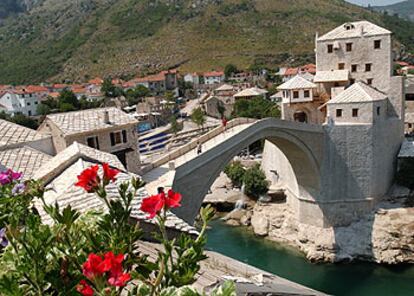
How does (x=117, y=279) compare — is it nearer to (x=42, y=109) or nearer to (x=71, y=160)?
(x=71, y=160)

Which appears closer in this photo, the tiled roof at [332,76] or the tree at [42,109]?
the tiled roof at [332,76]

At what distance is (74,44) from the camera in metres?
103

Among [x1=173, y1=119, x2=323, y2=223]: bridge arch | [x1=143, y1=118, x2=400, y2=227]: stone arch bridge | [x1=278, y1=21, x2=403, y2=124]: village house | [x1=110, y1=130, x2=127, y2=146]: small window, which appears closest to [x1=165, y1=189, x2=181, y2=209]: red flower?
[x1=173, y1=119, x2=323, y2=223]: bridge arch

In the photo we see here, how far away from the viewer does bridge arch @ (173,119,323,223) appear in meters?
15.3

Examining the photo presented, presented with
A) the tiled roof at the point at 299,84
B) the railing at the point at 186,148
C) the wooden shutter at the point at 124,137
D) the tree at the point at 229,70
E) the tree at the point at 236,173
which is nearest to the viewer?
the wooden shutter at the point at 124,137

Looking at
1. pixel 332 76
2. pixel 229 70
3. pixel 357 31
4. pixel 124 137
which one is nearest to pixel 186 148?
pixel 124 137

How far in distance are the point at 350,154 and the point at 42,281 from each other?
68.9 ft

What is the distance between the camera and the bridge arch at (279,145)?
1529 cm

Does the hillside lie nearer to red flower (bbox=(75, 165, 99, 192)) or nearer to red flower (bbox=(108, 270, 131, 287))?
red flower (bbox=(75, 165, 99, 192))

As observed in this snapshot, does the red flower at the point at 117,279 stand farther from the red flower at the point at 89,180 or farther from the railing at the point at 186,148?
the railing at the point at 186,148

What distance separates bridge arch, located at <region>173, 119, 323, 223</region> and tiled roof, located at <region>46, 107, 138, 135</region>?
3.07 m

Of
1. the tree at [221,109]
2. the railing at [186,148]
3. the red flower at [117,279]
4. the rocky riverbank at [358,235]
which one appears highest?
the red flower at [117,279]

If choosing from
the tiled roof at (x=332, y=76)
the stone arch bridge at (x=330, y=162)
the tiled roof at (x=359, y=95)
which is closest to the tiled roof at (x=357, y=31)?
the tiled roof at (x=332, y=76)

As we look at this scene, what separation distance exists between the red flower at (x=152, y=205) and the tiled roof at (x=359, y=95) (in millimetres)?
19738
